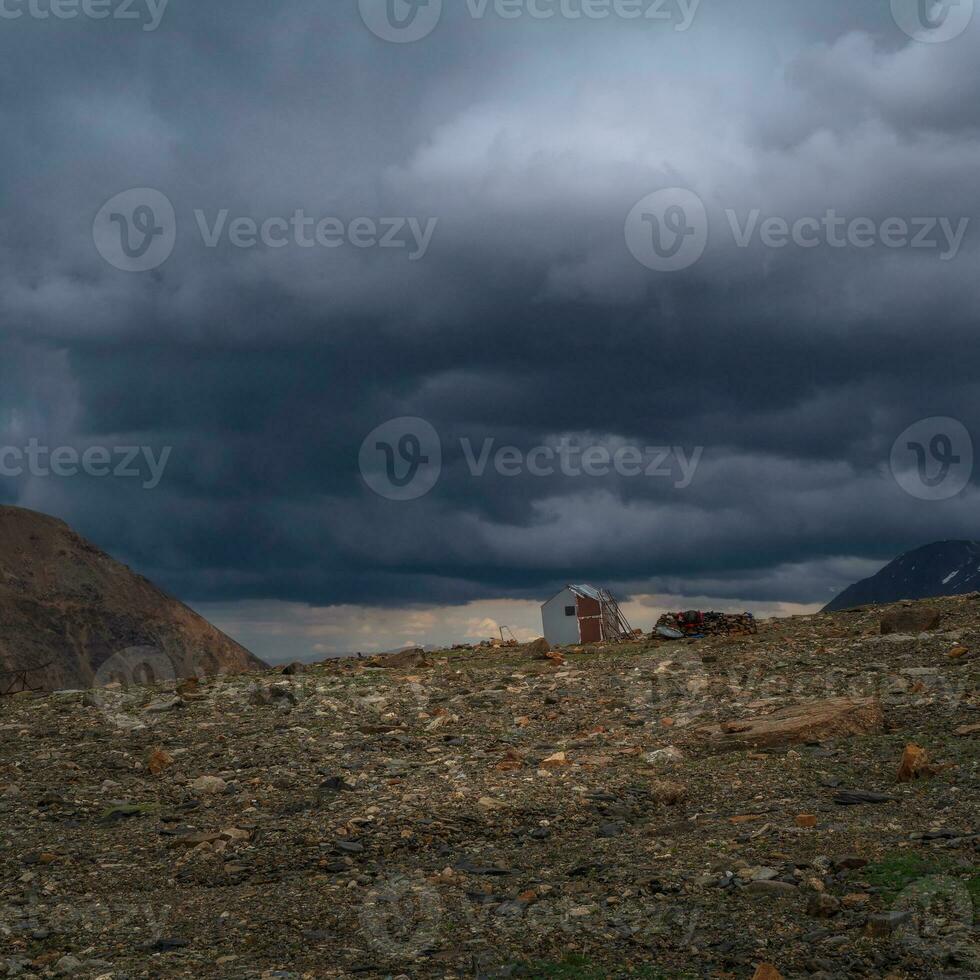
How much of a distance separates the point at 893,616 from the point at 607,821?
36.5ft

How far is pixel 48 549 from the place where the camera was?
7469 centimetres

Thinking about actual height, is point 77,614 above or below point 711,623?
above

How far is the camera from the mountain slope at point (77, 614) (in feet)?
221

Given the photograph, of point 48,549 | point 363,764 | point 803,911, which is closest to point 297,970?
point 803,911

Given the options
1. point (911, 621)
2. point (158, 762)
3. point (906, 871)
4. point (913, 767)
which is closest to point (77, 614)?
point (158, 762)

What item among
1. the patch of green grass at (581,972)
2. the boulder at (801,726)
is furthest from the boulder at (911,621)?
the patch of green grass at (581,972)

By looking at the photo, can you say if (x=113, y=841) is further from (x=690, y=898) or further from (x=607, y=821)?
(x=690, y=898)

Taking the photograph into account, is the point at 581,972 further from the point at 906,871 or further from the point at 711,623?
the point at 711,623

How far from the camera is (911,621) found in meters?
17.7

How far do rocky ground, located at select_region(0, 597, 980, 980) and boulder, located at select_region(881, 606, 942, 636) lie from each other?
1907mm

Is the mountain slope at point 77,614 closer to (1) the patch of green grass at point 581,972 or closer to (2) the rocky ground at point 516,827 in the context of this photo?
(2) the rocky ground at point 516,827

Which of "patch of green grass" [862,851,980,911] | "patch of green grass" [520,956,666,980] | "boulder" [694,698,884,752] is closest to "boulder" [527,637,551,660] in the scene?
"boulder" [694,698,884,752]

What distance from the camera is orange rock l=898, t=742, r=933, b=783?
30.2 ft

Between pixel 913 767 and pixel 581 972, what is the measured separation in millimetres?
4888
